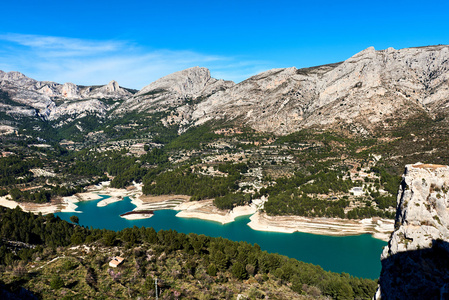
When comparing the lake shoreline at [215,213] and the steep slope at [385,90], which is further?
the steep slope at [385,90]

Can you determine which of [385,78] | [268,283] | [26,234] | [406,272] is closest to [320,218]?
[268,283]

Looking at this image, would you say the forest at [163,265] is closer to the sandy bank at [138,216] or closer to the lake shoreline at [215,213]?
the lake shoreline at [215,213]

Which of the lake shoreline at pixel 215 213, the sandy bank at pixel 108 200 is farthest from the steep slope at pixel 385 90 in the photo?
the sandy bank at pixel 108 200

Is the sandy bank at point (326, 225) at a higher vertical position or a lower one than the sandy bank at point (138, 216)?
higher

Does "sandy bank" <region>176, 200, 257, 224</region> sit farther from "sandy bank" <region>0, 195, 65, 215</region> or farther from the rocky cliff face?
the rocky cliff face

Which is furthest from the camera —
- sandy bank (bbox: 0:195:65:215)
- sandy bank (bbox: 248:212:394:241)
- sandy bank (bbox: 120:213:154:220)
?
sandy bank (bbox: 0:195:65:215)

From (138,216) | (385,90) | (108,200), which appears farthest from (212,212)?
(385,90)

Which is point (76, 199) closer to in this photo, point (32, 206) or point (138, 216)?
point (32, 206)

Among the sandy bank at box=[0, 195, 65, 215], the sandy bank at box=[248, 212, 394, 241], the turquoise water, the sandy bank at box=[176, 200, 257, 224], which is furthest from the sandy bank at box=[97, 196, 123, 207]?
the sandy bank at box=[248, 212, 394, 241]
